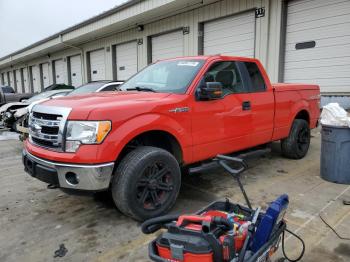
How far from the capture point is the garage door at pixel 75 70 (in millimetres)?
21594

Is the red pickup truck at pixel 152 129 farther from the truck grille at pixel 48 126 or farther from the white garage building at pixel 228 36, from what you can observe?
the white garage building at pixel 228 36

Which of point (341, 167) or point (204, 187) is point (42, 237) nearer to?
point (204, 187)

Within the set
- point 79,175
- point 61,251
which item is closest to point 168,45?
point 79,175

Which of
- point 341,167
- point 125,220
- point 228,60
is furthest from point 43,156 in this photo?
point 341,167

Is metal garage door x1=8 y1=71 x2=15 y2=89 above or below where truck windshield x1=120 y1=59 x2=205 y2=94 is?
above

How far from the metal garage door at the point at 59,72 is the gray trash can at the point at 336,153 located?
72.9 feet

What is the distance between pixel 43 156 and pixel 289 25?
8.78 m

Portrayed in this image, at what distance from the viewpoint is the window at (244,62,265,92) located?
504 cm

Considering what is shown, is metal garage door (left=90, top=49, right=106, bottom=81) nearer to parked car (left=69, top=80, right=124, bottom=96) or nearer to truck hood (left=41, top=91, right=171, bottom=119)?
parked car (left=69, top=80, right=124, bottom=96)

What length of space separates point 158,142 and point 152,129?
1.55ft

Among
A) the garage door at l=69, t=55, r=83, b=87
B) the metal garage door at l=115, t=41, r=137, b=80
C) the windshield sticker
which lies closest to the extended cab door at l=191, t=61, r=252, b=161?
the windshield sticker

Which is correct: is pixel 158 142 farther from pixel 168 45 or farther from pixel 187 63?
pixel 168 45

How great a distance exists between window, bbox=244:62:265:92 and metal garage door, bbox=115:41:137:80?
1159 cm

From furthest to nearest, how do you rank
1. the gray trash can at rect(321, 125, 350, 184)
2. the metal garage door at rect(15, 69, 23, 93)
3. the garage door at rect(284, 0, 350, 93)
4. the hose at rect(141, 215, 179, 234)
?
the metal garage door at rect(15, 69, 23, 93) < the garage door at rect(284, 0, 350, 93) < the gray trash can at rect(321, 125, 350, 184) < the hose at rect(141, 215, 179, 234)
